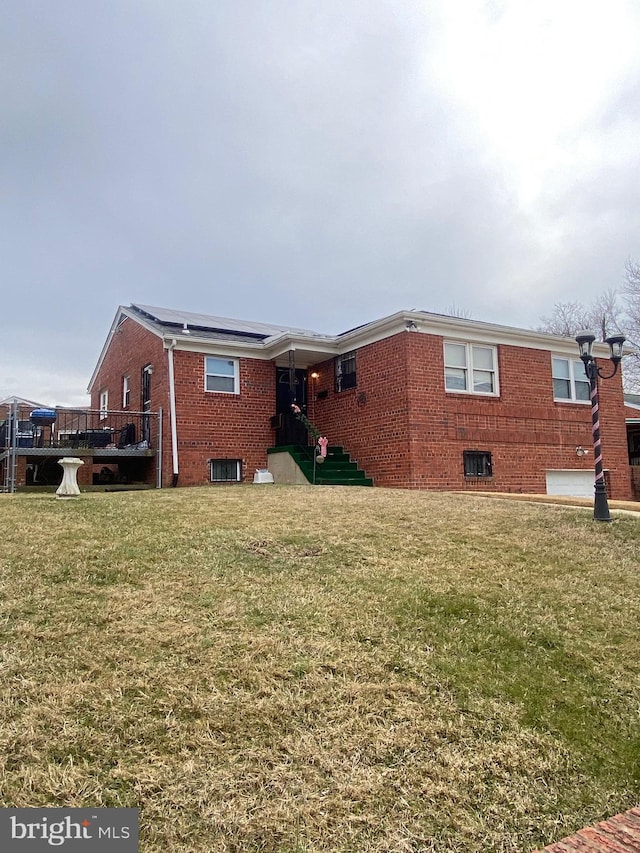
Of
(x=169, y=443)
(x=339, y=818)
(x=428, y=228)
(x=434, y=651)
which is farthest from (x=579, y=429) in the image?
(x=339, y=818)

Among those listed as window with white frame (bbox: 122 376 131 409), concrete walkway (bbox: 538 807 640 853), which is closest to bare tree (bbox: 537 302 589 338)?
window with white frame (bbox: 122 376 131 409)

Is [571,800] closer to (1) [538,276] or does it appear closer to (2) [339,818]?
(2) [339,818]

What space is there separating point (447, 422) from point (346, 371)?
10.2 feet

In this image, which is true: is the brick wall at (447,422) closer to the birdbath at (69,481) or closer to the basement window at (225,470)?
the basement window at (225,470)

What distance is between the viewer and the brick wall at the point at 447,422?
13.0 m

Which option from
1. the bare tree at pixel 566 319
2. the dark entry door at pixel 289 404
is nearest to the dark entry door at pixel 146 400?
the dark entry door at pixel 289 404

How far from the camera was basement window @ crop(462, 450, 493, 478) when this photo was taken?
13.7 meters

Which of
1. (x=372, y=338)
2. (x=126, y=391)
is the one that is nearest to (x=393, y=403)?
(x=372, y=338)

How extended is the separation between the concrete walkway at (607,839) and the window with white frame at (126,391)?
16958 millimetres

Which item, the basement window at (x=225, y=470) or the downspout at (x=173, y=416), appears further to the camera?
the basement window at (x=225, y=470)

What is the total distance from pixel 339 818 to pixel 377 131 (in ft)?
47.4

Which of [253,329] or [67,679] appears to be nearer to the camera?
[67,679]

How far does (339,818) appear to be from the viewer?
8.58 feet

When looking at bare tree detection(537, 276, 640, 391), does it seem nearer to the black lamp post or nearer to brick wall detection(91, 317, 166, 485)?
the black lamp post
